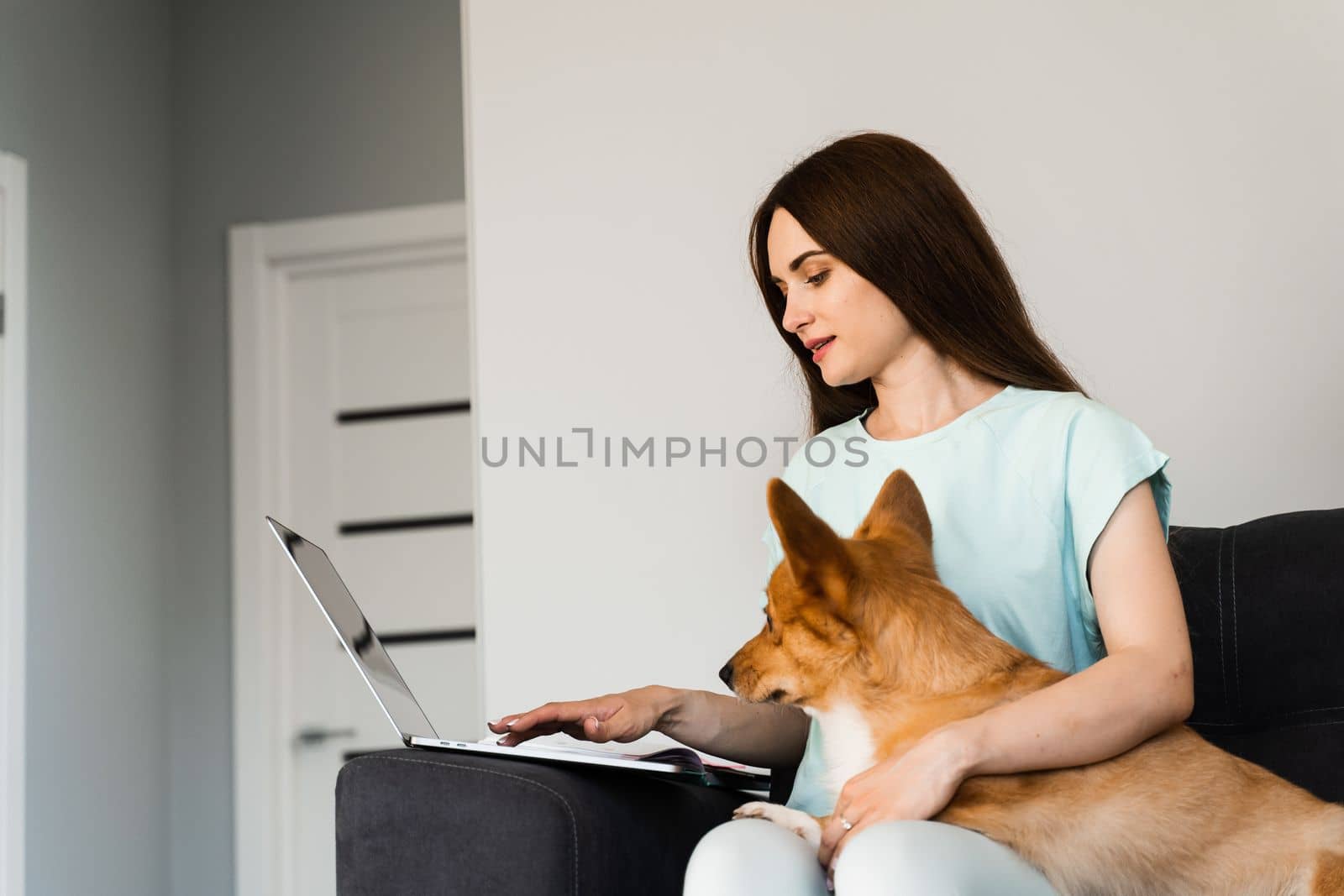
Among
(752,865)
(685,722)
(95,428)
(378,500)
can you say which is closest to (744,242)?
(685,722)

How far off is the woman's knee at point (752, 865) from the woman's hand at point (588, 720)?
32 cm

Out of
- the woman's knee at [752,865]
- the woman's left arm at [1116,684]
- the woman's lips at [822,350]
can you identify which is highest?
the woman's lips at [822,350]

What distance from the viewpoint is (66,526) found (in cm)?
334

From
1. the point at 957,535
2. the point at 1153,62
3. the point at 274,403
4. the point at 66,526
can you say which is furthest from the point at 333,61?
the point at 957,535

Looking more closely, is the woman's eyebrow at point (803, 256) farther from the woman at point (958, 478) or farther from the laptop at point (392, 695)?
the laptop at point (392, 695)

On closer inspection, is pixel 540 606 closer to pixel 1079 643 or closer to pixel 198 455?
pixel 1079 643

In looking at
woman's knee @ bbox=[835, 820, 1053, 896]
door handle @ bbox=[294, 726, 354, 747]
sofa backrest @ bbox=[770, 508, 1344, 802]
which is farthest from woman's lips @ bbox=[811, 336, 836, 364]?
door handle @ bbox=[294, 726, 354, 747]

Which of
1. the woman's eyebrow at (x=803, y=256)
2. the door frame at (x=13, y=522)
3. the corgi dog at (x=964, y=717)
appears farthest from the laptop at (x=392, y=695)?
the door frame at (x=13, y=522)

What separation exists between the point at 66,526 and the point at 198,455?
53 centimetres

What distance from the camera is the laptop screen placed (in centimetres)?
133

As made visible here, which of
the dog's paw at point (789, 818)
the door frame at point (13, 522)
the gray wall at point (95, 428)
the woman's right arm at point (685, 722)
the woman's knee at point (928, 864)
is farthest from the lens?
the gray wall at point (95, 428)

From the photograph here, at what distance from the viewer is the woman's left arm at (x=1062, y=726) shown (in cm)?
112

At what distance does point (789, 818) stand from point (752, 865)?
0.16m

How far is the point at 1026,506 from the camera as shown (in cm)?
146
